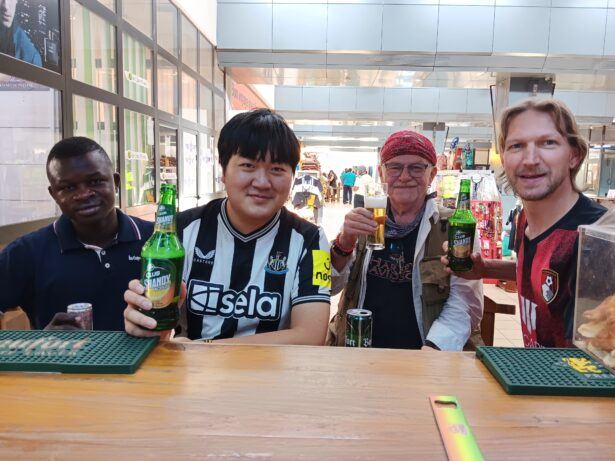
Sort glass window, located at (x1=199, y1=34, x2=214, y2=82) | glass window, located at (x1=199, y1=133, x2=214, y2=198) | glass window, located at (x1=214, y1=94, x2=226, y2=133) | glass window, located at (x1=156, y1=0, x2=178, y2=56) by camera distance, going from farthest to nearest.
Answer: glass window, located at (x1=214, y1=94, x2=226, y2=133) → glass window, located at (x1=199, y1=133, x2=214, y2=198) → glass window, located at (x1=199, y1=34, x2=214, y2=82) → glass window, located at (x1=156, y1=0, x2=178, y2=56)

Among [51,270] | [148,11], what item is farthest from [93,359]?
[148,11]

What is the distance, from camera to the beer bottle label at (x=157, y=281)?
1005 mm

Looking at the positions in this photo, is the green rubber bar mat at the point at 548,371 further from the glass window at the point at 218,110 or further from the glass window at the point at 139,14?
the glass window at the point at 218,110

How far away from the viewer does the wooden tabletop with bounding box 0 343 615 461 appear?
0.66 metres

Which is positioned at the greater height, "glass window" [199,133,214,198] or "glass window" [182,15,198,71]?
"glass window" [182,15,198,71]

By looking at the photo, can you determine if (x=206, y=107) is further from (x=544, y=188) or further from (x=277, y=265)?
(x=544, y=188)

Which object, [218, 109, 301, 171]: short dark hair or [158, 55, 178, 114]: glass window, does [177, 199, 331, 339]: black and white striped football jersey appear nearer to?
[218, 109, 301, 171]: short dark hair

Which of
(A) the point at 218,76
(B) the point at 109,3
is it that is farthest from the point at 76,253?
(A) the point at 218,76

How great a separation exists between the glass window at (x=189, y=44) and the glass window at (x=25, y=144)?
302cm

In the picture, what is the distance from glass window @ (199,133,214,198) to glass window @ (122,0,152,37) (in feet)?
7.33

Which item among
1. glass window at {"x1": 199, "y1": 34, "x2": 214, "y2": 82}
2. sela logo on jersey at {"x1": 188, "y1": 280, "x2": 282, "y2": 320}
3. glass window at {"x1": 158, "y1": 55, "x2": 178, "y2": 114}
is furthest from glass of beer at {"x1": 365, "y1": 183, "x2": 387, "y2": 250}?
glass window at {"x1": 199, "y1": 34, "x2": 214, "y2": 82}

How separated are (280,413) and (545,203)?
47.2 inches

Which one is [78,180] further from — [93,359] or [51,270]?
[93,359]

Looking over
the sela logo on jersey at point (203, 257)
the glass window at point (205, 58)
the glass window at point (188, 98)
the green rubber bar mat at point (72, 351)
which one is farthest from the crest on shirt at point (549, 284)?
the glass window at point (205, 58)
